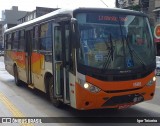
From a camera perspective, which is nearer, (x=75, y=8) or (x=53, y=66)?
(x=75, y=8)

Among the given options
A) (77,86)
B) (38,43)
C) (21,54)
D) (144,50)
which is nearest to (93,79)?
(77,86)

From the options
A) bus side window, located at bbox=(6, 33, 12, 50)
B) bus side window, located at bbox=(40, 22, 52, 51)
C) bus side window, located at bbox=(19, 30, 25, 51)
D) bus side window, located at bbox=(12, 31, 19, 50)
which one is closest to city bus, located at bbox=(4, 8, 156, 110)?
bus side window, located at bbox=(40, 22, 52, 51)

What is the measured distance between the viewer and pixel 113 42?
8695mm

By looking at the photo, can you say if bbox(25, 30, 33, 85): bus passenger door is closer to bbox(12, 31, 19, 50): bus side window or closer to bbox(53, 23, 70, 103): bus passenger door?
bbox(12, 31, 19, 50): bus side window

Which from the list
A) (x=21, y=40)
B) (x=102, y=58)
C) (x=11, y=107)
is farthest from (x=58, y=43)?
(x=21, y=40)

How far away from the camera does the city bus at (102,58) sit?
329 inches

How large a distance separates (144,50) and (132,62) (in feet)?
1.77

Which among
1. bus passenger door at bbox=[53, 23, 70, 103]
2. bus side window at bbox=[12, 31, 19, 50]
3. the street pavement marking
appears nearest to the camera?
bus passenger door at bbox=[53, 23, 70, 103]

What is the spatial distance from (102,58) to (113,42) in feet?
1.73

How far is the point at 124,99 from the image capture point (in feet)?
28.4

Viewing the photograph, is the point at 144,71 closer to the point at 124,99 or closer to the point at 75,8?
the point at 124,99

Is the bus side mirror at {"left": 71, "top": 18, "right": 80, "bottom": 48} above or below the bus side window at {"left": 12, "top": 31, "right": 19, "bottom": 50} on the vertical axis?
above

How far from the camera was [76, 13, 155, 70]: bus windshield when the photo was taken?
334 inches

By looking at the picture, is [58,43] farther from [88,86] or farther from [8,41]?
[8,41]
